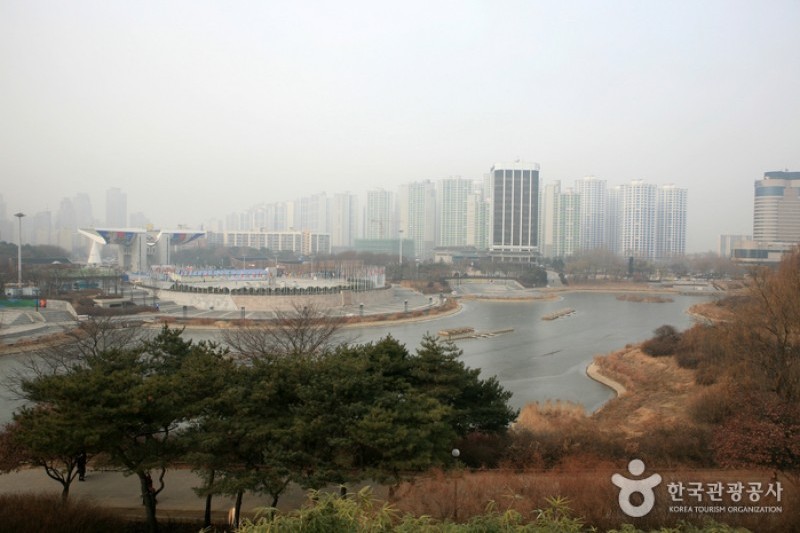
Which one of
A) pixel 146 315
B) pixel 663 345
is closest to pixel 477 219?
pixel 146 315

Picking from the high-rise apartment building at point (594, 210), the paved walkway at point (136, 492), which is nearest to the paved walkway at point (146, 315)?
the paved walkway at point (136, 492)

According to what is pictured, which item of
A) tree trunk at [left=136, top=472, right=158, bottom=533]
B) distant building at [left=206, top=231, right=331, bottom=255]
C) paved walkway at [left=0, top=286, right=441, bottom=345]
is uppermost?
distant building at [left=206, top=231, right=331, bottom=255]

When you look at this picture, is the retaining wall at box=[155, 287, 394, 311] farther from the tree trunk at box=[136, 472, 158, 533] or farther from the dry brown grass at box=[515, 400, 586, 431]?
the tree trunk at box=[136, 472, 158, 533]

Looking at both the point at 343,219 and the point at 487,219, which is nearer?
the point at 487,219

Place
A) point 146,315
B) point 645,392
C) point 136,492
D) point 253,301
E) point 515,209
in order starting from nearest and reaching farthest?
point 136,492
point 645,392
point 146,315
point 253,301
point 515,209

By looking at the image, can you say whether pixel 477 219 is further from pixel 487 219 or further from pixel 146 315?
pixel 146 315

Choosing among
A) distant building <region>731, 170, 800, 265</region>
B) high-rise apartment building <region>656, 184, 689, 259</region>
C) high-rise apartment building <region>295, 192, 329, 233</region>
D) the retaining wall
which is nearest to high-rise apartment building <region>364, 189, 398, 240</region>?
high-rise apartment building <region>295, 192, 329, 233</region>
